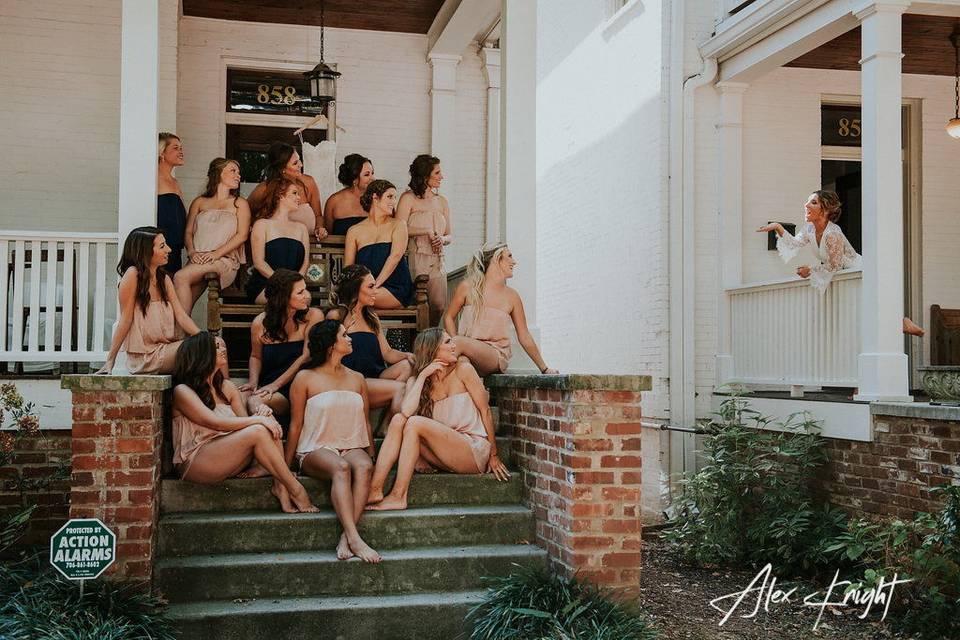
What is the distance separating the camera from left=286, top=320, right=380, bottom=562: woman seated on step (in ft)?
18.1

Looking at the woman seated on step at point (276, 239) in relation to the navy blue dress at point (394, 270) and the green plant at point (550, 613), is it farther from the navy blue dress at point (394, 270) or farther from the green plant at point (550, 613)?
the green plant at point (550, 613)

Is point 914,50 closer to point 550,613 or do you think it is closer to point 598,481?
point 598,481

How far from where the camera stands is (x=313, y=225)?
310 inches

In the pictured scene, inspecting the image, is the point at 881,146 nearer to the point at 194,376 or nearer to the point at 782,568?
the point at 782,568

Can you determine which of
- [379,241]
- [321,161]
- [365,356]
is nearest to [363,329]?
[365,356]

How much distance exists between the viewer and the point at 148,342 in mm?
5805

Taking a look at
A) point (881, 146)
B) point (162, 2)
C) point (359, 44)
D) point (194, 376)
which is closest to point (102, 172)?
point (162, 2)

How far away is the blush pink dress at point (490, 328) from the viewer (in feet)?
22.0

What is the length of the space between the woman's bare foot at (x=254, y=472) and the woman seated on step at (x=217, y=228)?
1686 millimetres

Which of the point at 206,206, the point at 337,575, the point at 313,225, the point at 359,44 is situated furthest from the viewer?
the point at 359,44

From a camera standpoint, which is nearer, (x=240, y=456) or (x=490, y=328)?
(x=240, y=456)

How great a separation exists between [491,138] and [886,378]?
496 centimetres

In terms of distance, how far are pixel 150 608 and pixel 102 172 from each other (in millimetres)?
5107
